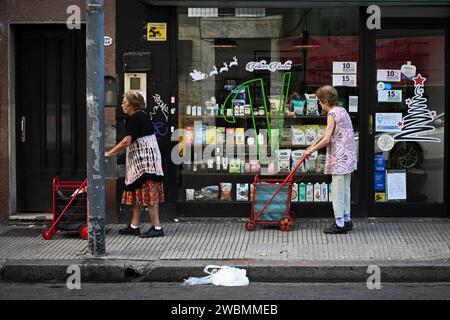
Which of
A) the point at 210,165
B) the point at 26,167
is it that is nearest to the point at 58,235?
the point at 26,167

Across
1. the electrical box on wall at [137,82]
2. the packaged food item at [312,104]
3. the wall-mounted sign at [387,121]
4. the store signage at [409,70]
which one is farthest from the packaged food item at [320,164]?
the electrical box on wall at [137,82]

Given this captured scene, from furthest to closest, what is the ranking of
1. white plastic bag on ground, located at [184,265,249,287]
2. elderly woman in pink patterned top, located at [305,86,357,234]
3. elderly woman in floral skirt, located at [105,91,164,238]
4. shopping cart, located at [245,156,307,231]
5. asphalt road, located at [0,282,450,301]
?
shopping cart, located at [245,156,307,231]
elderly woman in pink patterned top, located at [305,86,357,234]
elderly woman in floral skirt, located at [105,91,164,238]
white plastic bag on ground, located at [184,265,249,287]
asphalt road, located at [0,282,450,301]

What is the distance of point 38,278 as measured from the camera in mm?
8289

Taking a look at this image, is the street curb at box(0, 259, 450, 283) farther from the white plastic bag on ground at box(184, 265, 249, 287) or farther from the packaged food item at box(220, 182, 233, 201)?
the packaged food item at box(220, 182, 233, 201)

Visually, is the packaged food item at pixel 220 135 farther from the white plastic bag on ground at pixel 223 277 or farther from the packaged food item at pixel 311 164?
the white plastic bag on ground at pixel 223 277

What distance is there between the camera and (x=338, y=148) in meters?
9.58

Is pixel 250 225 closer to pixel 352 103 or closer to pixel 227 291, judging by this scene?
pixel 352 103

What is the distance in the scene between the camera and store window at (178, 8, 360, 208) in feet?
34.8

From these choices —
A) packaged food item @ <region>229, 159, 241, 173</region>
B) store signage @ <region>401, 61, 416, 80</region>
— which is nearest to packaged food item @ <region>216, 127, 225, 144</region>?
packaged food item @ <region>229, 159, 241, 173</region>

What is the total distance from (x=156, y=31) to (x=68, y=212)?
271 cm

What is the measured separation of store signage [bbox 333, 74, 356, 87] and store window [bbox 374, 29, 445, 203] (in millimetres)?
352

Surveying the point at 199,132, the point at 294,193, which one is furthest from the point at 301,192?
the point at 199,132

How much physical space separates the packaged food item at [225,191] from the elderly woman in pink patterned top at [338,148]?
5.37ft
